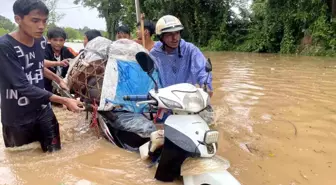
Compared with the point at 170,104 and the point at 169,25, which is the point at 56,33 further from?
the point at 170,104

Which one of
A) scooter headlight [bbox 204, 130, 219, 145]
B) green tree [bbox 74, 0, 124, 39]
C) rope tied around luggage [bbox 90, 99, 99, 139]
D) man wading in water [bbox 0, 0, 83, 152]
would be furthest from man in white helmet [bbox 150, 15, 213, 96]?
green tree [bbox 74, 0, 124, 39]

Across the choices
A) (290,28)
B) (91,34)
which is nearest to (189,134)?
(91,34)

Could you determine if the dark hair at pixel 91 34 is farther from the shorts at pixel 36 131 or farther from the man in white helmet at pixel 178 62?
the shorts at pixel 36 131

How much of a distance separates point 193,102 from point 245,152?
1.34 metres

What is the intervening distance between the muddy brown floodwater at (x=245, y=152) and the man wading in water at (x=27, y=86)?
8.3 inches

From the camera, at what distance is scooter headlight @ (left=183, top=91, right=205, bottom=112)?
2.41 meters

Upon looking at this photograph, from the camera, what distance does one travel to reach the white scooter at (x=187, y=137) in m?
2.33

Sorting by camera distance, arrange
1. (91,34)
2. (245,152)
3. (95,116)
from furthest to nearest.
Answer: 1. (91,34)
2. (95,116)
3. (245,152)

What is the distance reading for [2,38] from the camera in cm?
308

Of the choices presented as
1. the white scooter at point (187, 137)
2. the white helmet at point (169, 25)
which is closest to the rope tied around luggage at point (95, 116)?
the white helmet at point (169, 25)

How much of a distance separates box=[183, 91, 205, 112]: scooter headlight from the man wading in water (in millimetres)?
1029

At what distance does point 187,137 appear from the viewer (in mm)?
2400

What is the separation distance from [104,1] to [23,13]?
3482cm

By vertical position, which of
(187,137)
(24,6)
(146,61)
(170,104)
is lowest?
(187,137)
